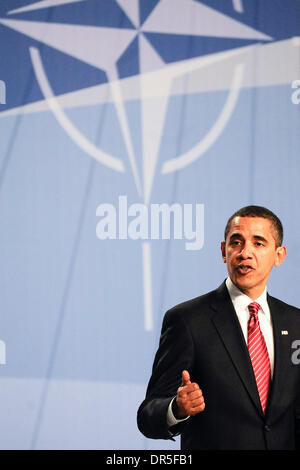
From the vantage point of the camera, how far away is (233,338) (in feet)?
5.52

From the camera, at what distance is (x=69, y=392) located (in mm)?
3109

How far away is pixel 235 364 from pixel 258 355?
95 mm

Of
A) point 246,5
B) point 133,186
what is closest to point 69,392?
point 133,186

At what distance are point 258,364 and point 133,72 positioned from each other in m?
1.90

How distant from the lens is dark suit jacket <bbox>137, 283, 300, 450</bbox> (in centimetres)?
161

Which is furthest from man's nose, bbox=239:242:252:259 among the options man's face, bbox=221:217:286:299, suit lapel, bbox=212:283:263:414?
suit lapel, bbox=212:283:263:414

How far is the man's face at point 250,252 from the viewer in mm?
1739

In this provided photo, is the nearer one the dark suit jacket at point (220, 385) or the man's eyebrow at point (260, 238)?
the dark suit jacket at point (220, 385)

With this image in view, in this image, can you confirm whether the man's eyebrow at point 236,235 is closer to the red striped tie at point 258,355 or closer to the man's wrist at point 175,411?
the red striped tie at point 258,355

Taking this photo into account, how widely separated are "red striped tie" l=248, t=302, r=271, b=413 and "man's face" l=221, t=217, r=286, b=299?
0.07 m

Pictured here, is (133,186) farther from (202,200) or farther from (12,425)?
(12,425)
